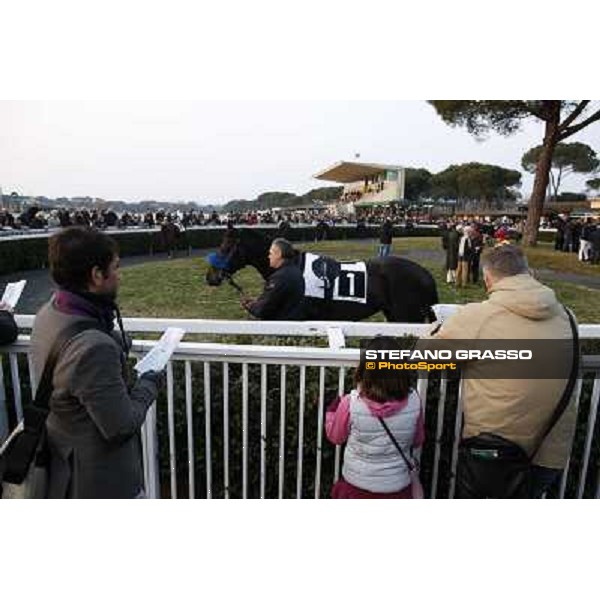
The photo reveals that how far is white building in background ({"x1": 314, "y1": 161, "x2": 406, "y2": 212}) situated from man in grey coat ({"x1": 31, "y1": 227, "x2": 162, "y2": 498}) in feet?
4.16

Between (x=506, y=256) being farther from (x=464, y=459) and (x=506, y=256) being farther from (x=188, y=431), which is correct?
(x=188, y=431)

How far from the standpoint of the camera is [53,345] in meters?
1.10

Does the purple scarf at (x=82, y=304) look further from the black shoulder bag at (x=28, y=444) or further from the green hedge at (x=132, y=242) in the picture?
the green hedge at (x=132, y=242)

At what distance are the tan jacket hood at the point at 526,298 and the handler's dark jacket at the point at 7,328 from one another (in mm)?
1579

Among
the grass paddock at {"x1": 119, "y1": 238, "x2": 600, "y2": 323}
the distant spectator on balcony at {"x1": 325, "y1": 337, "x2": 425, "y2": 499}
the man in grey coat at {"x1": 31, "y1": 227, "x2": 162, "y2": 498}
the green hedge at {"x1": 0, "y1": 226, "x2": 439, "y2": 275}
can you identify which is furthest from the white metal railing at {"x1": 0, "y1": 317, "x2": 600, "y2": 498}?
the grass paddock at {"x1": 119, "y1": 238, "x2": 600, "y2": 323}

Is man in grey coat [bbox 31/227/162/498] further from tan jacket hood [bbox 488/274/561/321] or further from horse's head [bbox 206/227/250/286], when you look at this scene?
horse's head [bbox 206/227/250/286]

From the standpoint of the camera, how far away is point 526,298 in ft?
4.31

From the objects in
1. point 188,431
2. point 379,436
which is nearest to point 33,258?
point 188,431

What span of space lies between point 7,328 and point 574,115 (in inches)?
83.0

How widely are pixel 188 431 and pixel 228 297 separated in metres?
4.39

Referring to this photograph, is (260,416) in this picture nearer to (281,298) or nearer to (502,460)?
(502,460)

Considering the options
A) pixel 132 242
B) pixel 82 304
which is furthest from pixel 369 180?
pixel 132 242

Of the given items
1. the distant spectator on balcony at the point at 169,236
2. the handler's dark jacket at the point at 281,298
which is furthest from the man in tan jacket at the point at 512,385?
the distant spectator on balcony at the point at 169,236

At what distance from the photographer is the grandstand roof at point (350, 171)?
2.12 m
